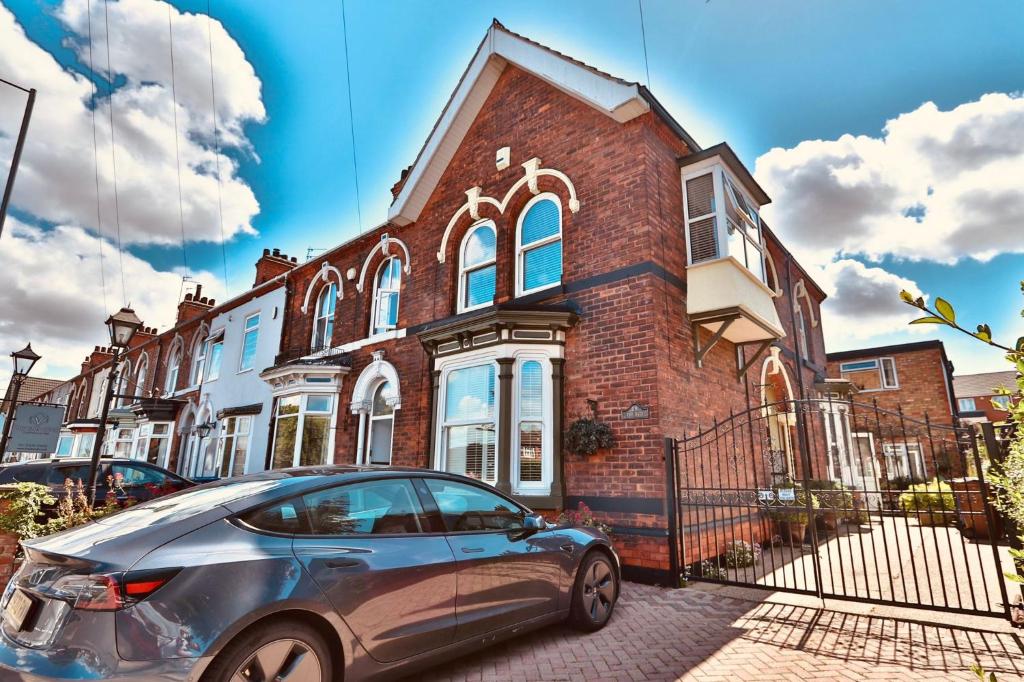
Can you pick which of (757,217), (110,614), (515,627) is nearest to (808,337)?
(757,217)

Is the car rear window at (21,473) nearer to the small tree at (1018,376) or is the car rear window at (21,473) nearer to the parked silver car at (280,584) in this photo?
the parked silver car at (280,584)

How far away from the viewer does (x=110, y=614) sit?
7.81 ft

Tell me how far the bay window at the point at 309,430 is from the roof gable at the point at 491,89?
16.3 feet

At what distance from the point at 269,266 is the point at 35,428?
8.45 meters

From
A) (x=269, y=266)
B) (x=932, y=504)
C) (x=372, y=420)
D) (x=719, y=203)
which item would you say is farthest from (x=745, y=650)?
(x=269, y=266)

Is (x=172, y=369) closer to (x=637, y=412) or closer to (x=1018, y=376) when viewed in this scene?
(x=637, y=412)

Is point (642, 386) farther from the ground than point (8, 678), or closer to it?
farther from the ground

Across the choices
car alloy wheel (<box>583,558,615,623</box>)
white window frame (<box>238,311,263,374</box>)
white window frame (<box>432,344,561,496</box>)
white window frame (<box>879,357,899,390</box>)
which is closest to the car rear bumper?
car alloy wheel (<box>583,558,615,623</box>)

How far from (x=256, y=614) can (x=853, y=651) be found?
485 cm

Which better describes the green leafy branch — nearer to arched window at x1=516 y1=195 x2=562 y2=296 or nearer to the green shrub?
the green shrub

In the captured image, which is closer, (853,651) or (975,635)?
(853,651)

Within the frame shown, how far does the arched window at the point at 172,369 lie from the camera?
22.2 metres

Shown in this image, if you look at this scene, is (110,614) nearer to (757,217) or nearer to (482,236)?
(482,236)

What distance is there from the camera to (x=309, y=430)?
12.9m
